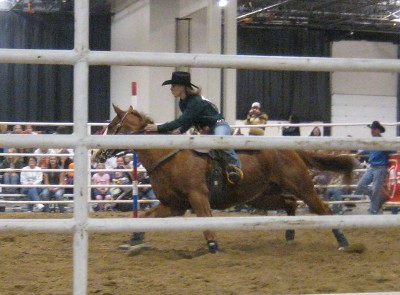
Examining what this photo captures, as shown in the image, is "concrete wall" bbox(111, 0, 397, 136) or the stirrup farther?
"concrete wall" bbox(111, 0, 397, 136)

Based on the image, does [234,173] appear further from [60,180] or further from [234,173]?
[60,180]

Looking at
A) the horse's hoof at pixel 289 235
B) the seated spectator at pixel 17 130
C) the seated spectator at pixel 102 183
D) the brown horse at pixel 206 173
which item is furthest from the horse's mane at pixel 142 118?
the seated spectator at pixel 17 130

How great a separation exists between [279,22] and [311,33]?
1.41 metres

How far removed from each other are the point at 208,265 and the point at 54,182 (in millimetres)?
7205

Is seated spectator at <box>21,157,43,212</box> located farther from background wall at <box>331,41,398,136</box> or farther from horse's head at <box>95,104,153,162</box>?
background wall at <box>331,41,398,136</box>

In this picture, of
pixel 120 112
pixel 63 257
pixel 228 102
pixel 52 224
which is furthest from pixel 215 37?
pixel 52 224

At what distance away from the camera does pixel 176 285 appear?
14.5 ft

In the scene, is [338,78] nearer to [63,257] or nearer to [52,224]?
[63,257]

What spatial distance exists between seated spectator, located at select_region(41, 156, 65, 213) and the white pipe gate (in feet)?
30.0

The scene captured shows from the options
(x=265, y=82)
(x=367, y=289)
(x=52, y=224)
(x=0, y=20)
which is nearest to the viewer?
(x=52, y=224)

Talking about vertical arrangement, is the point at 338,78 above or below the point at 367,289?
above

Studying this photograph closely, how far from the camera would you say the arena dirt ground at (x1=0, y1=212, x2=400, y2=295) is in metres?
4.32

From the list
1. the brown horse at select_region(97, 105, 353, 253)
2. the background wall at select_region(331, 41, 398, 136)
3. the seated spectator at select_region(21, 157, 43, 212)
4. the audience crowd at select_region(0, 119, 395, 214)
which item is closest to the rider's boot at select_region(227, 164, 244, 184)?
the brown horse at select_region(97, 105, 353, 253)

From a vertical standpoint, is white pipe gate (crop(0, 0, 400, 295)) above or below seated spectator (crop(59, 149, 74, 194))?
above
